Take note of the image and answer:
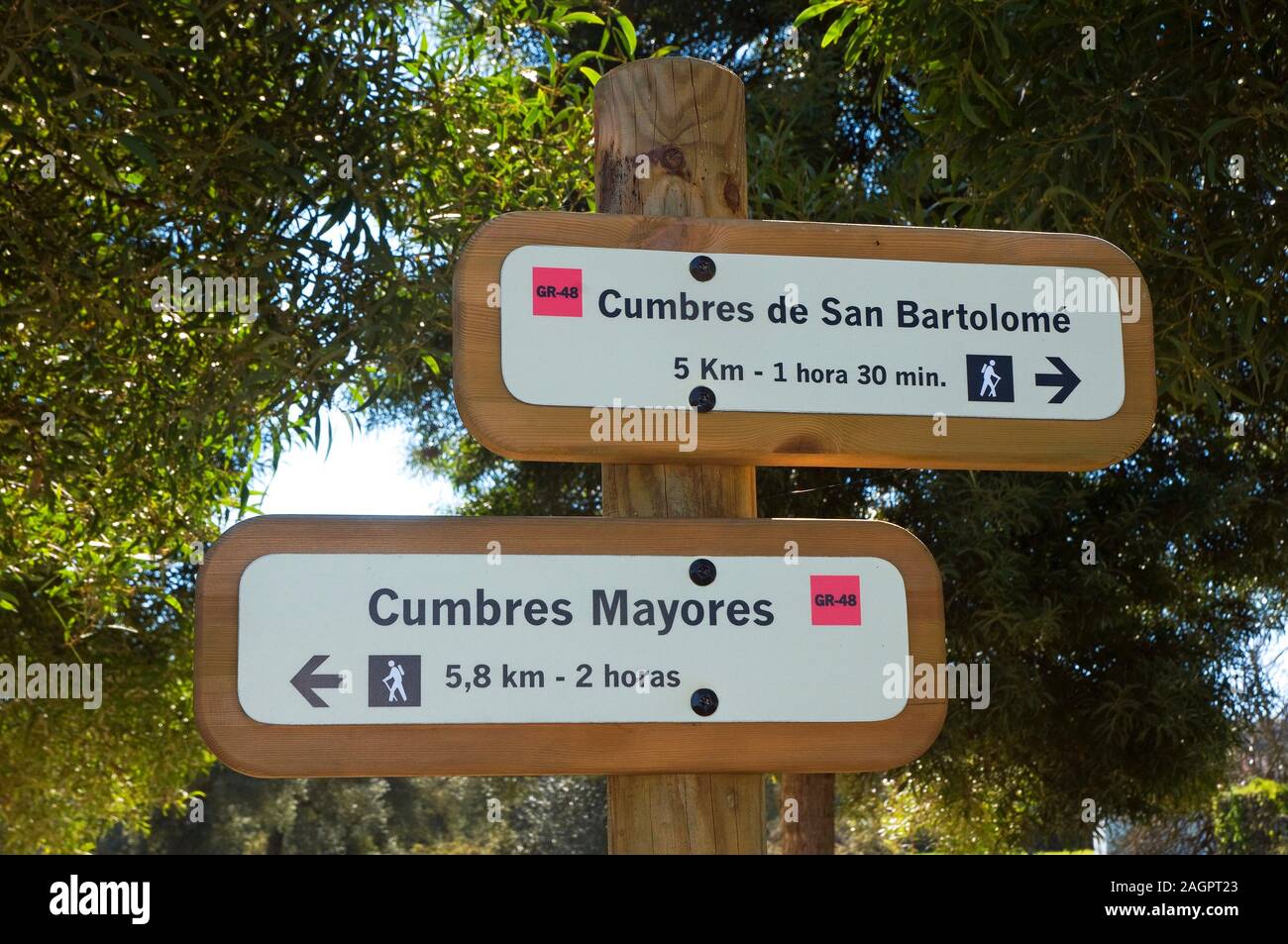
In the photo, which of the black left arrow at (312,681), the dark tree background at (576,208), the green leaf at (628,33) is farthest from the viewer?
the green leaf at (628,33)

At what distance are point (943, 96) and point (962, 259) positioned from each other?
2.47m

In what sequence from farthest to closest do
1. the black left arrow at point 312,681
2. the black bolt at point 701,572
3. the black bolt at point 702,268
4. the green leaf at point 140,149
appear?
1. the green leaf at point 140,149
2. the black bolt at point 702,268
3. the black bolt at point 701,572
4. the black left arrow at point 312,681

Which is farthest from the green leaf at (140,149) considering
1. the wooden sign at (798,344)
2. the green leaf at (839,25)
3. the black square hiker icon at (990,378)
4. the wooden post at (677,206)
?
the black square hiker icon at (990,378)

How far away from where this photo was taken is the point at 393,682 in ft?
5.53

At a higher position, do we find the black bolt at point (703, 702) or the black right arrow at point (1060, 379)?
the black right arrow at point (1060, 379)

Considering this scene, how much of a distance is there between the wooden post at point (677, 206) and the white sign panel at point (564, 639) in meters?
0.13

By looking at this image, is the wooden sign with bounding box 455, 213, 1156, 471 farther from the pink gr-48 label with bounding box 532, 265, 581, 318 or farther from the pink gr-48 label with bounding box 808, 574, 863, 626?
the pink gr-48 label with bounding box 808, 574, 863, 626

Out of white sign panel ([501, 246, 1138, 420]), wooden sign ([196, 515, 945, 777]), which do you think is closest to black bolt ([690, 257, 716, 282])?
white sign panel ([501, 246, 1138, 420])

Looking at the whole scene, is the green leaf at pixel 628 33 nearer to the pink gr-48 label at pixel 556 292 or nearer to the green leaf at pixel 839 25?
the green leaf at pixel 839 25

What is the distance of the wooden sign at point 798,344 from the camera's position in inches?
71.1

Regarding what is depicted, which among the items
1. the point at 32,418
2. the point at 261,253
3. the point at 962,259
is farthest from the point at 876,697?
the point at 32,418

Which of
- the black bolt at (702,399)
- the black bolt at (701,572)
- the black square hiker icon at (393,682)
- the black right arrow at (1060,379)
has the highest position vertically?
the black right arrow at (1060,379)

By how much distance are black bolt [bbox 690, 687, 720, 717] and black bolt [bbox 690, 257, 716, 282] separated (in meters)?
0.59

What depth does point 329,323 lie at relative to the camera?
16.8ft
